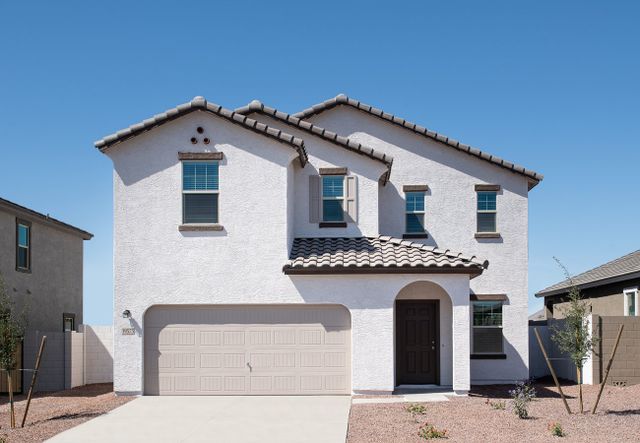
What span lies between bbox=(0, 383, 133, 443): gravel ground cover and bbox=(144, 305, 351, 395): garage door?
59.0 inches

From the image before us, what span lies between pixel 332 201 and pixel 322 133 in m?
1.96

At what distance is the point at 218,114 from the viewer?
19.4m

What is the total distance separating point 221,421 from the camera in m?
15.5

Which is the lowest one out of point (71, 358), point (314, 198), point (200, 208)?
point (71, 358)

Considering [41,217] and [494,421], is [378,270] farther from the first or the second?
[41,217]

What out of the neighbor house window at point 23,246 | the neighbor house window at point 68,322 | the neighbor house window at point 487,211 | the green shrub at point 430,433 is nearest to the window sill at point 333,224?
the neighbor house window at point 487,211

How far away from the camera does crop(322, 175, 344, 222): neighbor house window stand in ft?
70.1

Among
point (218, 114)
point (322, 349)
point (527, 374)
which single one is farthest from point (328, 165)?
point (527, 374)

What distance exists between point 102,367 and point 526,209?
14.2 metres

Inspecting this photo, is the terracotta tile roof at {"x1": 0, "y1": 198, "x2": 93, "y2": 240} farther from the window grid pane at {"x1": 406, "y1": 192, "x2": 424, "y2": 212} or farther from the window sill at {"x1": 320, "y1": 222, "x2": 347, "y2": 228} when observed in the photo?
the window grid pane at {"x1": 406, "y1": 192, "x2": 424, "y2": 212}

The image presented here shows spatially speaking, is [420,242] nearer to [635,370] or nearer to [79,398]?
[635,370]

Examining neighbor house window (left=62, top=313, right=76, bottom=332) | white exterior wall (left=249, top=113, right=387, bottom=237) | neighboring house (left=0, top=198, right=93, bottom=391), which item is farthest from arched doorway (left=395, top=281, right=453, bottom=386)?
neighbor house window (left=62, top=313, right=76, bottom=332)

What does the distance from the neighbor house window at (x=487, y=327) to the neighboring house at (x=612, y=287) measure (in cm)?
192

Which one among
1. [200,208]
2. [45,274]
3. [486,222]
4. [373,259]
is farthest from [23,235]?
[486,222]
